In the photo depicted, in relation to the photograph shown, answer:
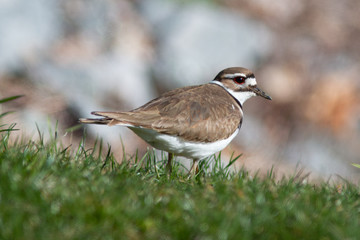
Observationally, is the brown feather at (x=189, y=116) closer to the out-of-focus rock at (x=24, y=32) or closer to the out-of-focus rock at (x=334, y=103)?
the out-of-focus rock at (x=24, y=32)

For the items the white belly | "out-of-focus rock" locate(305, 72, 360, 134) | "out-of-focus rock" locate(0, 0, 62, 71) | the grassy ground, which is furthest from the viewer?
"out-of-focus rock" locate(305, 72, 360, 134)

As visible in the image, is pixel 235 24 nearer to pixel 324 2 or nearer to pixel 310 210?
pixel 324 2

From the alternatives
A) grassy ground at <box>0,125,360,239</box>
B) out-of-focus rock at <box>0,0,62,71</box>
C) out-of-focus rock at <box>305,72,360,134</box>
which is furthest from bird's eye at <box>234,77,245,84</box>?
out-of-focus rock at <box>305,72,360,134</box>

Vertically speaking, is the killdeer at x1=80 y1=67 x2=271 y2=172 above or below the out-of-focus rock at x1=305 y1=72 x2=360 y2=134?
below

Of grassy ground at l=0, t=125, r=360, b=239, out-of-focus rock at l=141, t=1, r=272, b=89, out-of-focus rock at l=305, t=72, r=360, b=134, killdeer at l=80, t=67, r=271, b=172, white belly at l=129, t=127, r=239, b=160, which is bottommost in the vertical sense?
grassy ground at l=0, t=125, r=360, b=239

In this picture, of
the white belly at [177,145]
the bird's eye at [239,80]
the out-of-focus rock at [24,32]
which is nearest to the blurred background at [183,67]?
the out-of-focus rock at [24,32]

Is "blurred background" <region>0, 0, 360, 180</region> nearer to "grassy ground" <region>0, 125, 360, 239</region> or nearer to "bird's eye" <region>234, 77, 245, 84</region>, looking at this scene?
"bird's eye" <region>234, 77, 245, 84</region>

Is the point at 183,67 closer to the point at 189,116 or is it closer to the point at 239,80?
the point at 239,80

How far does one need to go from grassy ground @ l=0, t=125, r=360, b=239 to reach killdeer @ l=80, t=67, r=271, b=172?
1.12 m

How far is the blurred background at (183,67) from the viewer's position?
11.5 meters

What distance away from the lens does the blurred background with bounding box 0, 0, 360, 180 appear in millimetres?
11453

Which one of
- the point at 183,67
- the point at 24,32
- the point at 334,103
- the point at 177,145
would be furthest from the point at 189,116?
the point at 334,103

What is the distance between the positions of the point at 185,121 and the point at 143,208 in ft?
7.64

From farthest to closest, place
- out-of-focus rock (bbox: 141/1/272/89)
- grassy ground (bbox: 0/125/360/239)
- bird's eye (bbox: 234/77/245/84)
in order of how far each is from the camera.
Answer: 1. out-of-focus rock (bbox: 141/1/272/89)
2. bird's eye (bbox: 234/77/245/84)
3. grassy ground (bbox: 0/125/360/239)
